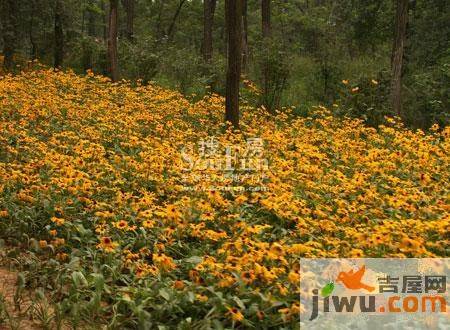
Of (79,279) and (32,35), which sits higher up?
(32,35)

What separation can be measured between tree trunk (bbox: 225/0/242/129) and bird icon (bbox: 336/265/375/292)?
20.3ft

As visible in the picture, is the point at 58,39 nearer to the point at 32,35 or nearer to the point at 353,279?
the point at 32,35

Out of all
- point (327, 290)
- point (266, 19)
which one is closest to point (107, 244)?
point (327, 290)

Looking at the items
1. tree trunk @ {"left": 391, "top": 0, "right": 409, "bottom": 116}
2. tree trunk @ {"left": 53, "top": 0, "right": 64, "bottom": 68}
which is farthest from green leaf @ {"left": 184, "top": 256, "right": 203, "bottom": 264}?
tree trunk @ {"left": 53, "top": 0, "right": 64, "bottom": 68}

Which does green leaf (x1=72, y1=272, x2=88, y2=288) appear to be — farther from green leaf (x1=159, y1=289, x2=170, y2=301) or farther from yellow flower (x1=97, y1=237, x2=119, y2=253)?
green leaf (x1=159, y1=289, x2=170, y2=301)

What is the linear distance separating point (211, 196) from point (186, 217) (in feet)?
1.47

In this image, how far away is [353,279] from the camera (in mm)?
4363

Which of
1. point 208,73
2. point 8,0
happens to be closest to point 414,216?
point 208,73

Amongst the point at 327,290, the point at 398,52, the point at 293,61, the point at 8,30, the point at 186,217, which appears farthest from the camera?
the point at 293,61

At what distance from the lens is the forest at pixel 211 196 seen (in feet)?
14.0

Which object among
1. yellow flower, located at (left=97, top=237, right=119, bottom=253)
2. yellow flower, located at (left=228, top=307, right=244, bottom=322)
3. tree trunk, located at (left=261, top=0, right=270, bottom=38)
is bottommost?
yellow flower, located at (left=228, top=307, right=244, bottom=322)

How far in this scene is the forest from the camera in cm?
427

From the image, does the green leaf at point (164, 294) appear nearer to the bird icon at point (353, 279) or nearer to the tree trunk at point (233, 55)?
the bird icon at point (353, 279)

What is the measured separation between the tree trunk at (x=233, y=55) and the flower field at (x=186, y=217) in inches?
26.1
